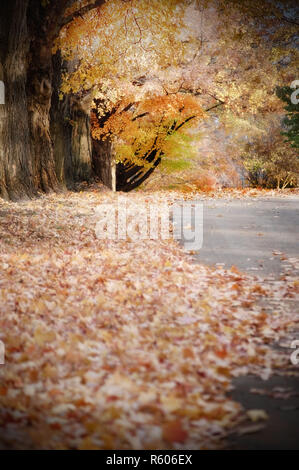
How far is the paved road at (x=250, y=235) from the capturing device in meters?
8.37

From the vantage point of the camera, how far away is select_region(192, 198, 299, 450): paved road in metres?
3.39

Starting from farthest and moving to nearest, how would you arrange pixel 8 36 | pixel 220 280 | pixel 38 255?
pixel 8 36 < pixel 38 255 < pixel 220 280

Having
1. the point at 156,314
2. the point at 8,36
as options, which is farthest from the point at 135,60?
the point at 156,314

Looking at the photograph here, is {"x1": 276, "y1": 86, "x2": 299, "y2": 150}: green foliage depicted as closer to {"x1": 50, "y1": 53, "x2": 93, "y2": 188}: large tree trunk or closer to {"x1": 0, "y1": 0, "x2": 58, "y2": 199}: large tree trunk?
{"x1": 50, "y1": 53, "x2": 93, "y2": 188}: large tree trunk

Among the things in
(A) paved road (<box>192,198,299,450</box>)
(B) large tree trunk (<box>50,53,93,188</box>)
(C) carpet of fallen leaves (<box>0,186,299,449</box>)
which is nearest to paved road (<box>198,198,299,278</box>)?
(A) paved road (<box>192,198,299,450</box>)

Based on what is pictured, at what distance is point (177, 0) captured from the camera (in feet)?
47.1

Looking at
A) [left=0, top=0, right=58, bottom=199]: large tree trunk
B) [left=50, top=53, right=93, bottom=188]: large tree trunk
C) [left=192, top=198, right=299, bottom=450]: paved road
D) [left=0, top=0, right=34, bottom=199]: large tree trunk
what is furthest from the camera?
[left=50, top=53, right=93, bottom=188]: large tree trunk

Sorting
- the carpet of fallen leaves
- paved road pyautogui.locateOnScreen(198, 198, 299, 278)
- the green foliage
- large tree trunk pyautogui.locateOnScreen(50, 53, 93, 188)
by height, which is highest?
the green foliage

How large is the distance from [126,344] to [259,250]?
4.89 metres

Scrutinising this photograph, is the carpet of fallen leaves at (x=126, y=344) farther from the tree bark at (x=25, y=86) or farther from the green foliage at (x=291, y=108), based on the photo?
the green foliage at (x=291, y=108)

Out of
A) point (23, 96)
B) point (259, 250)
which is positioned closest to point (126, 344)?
point (259, 250)

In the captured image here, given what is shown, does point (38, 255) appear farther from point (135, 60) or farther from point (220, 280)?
point (135, 60)

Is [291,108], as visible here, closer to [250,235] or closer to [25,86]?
[25,86]

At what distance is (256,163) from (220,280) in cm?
2535
